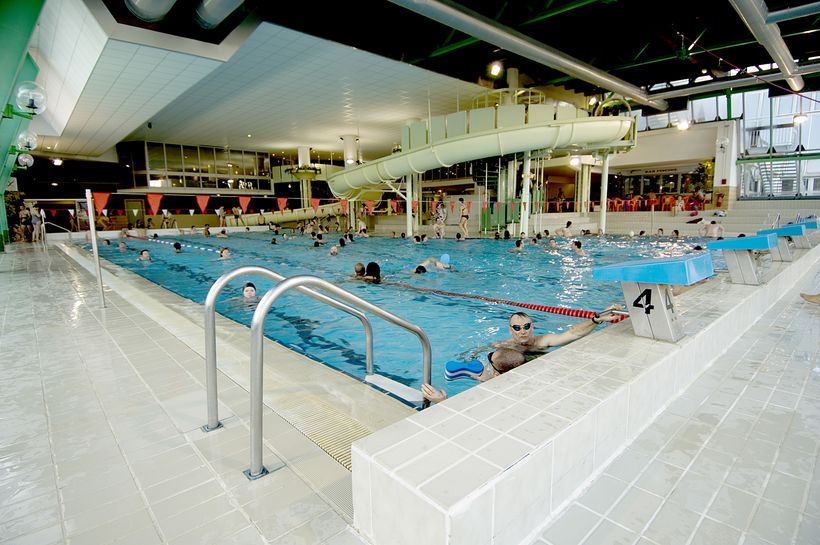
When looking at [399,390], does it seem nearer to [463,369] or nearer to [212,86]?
[463,369]

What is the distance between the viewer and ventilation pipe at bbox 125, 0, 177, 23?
7.14 metres

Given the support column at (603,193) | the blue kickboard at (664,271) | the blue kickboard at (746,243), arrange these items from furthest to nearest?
the support column at (603,193) < the blue kickboard at (746,243) < the blue kickboard at (664,271)


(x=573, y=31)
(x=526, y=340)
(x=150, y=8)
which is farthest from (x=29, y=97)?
(x=573, y=31)

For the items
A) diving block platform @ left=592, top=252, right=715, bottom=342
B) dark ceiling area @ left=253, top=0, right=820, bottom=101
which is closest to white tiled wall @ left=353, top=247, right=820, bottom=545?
diving block platform @ left=592, top=252, right=715, bottom=342

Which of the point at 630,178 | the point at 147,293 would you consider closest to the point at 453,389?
the point at 147,293

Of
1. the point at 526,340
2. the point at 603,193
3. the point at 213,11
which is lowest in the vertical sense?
the point at 526,340

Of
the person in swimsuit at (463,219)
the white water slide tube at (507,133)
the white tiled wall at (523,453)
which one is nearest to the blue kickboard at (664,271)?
the white tiled wall at (523,453)

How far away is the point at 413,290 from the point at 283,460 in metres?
6.08

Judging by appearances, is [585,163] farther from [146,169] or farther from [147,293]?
[146,169]

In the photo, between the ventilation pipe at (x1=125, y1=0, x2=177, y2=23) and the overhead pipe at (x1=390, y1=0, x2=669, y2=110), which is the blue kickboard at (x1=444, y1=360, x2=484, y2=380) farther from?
the ventilation pipe at (x1=125, y1=0, x2=177, y2=23)

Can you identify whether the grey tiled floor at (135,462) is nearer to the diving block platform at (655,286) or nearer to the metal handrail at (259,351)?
the metal handrail at (259,351)

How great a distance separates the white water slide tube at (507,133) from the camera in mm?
13234

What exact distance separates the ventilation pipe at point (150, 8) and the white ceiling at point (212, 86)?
1.51 feet

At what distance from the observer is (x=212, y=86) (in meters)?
13.8
